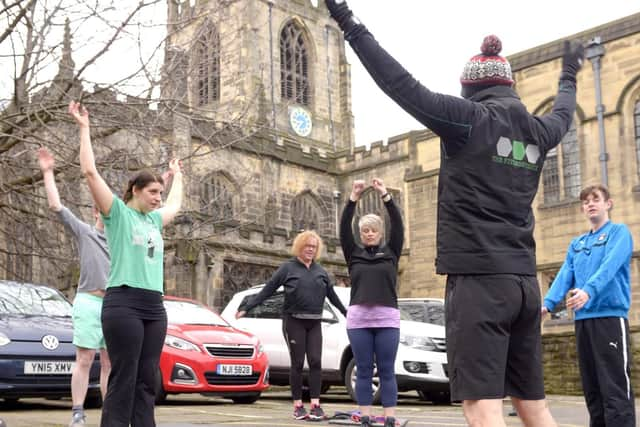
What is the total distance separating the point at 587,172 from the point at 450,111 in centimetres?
2363

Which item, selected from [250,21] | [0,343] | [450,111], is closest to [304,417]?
[0,343]

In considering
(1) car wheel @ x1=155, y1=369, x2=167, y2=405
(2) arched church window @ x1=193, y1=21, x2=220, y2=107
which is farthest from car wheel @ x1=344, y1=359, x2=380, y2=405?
(2) arched church window @ x1=193, y1=21, x2=220, y2=107

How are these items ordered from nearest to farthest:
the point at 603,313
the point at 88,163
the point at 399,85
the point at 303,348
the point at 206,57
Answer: the point at 399,85
the point at 88,163
the point at 603,313
the point at 303,348
the point at 206,57

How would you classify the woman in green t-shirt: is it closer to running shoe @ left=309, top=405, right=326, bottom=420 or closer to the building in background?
running shoe @ left=309, top=405, right=326, bottom=420

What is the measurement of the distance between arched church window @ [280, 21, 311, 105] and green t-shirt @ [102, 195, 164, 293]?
158 ft

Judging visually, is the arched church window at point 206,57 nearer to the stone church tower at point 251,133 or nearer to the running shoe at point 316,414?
the stone church tower at point 251,133

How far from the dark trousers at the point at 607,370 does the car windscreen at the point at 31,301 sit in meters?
6.62

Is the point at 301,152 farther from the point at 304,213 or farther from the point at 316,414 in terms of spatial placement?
the point at 316,414

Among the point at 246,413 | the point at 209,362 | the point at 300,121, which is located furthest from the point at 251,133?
the point at 300,121

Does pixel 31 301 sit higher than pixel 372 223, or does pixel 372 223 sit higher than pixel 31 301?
pixel 372 223

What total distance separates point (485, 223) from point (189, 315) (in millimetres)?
8603

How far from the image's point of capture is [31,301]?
10.6 m

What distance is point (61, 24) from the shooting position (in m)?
10.0

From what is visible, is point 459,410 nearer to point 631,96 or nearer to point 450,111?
point 450,111
